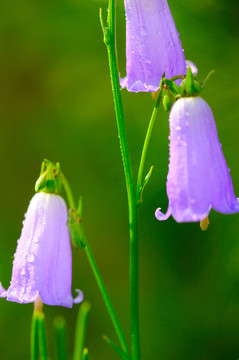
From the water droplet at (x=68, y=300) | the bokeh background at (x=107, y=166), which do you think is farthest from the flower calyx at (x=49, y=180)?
the bokeh background at (x=107, y=166)

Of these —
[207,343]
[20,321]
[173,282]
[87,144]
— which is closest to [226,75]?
[87,144]

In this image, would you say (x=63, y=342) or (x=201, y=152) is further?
(x=63, y=342)

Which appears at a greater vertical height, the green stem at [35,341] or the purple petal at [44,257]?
the purple petal at [44,257]

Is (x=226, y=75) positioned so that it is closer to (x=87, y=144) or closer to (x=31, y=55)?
(x=87, y=144)

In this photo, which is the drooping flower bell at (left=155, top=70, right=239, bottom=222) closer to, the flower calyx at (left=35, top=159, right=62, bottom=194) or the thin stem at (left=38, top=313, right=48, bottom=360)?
the flower calyx at (left=35, top=159, right=62, bottom=194)

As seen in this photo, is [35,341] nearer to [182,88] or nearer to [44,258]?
[44,258]

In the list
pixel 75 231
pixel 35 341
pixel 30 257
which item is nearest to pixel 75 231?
pixel 75 231

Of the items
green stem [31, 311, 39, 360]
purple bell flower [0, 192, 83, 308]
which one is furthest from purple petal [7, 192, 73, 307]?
green stem [31, 311, 39, 360]

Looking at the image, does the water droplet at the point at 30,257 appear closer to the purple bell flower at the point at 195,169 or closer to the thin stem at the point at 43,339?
the thin stem at the point at 43,339
